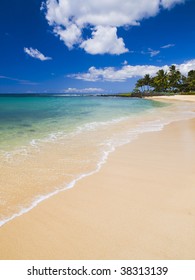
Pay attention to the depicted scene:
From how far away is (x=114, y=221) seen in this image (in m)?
3.25

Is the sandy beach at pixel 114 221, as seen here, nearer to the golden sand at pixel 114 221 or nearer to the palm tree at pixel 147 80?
the golden sand at pixel 114 221

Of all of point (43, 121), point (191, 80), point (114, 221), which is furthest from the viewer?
point (191, 80)

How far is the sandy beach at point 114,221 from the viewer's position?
2.68 meters

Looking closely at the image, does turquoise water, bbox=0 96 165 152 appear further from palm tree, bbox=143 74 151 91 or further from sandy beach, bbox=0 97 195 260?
palm tree, bbox=143 74 151 91

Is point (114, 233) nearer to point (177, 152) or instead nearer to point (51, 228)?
point (51, 228)

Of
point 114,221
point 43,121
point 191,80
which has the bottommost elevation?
point 114,221

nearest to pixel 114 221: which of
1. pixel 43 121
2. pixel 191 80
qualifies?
pixel 43 121

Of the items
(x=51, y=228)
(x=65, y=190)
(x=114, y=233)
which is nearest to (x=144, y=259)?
(x=114, y=233)

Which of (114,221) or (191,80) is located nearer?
(114,221)

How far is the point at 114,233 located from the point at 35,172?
3.06 metres

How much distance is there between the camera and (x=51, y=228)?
3.13 meters

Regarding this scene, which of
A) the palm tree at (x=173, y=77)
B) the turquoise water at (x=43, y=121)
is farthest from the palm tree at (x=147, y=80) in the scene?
the turquoise water at (x=43, y=121)

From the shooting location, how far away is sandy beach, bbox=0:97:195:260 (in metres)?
2.68

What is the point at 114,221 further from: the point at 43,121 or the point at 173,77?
the point at 173,77
